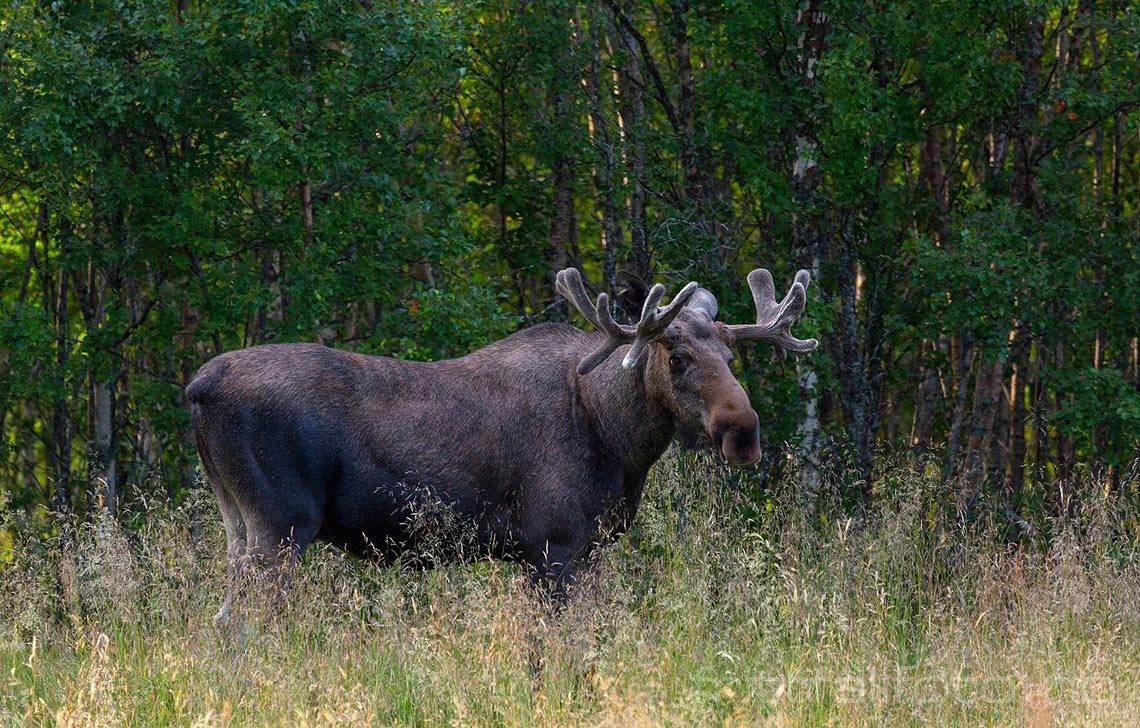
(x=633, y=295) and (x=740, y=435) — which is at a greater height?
(x=633, y=295)

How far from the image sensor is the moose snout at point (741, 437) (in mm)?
6488

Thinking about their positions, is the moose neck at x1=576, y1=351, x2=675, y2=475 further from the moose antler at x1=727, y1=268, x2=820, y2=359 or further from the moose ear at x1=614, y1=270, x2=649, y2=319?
the moose antler at x1=727, y1=268, x2=820, y2=359

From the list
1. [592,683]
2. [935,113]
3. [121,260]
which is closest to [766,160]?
[935,113]

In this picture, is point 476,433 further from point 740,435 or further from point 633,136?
point 633,136

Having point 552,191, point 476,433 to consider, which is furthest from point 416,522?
point 552,191

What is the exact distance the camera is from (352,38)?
9.41 metres

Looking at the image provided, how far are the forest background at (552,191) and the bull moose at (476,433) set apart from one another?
84.8 inches

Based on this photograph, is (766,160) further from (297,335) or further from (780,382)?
(297,335)

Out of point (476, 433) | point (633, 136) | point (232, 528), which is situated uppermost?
point (633, 136)

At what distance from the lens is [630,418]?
7.12 metres

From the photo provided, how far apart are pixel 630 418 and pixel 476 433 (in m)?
0.83

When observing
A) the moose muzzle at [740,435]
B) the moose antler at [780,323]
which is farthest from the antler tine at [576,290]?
the moose muzzle at [740,435]

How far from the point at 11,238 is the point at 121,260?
364 centimetres

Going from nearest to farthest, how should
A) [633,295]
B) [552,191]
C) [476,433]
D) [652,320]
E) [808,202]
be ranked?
1. [652,320]
2. [476,433]
3. [633,295]
4. [808,202]
5. [552,191]
